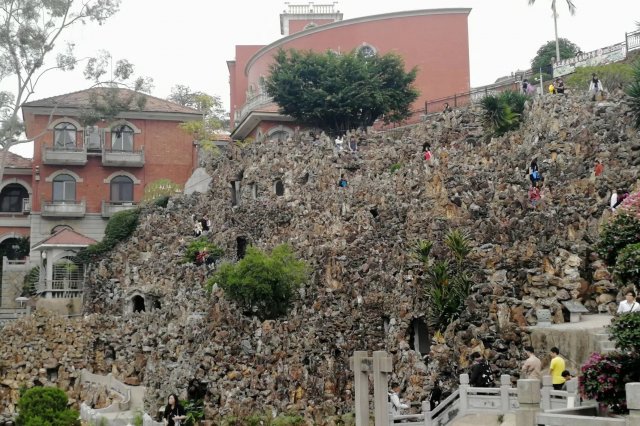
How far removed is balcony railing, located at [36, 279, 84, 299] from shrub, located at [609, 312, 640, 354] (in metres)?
30.8

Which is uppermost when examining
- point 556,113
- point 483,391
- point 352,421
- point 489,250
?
point 556,113

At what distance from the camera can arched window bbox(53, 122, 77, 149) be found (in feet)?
155

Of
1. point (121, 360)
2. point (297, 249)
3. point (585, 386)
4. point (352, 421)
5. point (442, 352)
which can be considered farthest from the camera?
point (121, 360)

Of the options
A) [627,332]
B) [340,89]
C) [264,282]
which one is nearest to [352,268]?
[264,282]

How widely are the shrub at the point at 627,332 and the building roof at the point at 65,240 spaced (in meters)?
32.7

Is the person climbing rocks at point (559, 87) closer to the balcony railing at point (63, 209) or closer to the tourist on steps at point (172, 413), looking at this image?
the tourist on steps at point (172, 413)

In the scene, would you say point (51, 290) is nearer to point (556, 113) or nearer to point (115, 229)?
point (115, 229)

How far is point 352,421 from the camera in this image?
924 inches

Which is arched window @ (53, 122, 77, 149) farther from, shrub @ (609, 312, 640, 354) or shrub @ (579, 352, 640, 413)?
shrub @ (609, 312, 640, 354)

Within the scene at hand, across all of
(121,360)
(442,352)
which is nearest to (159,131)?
(121,360)

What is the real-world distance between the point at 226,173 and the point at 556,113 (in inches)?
663

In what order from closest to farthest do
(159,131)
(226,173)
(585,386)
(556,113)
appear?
(585,386), (556,113), (226,173), (159,131)

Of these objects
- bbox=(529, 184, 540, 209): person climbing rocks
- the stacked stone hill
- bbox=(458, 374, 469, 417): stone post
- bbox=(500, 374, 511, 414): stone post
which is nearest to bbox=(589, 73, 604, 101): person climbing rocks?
the stacked stone hill

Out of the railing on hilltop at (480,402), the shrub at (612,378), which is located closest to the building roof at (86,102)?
the railing on hilltop at (480,402)
